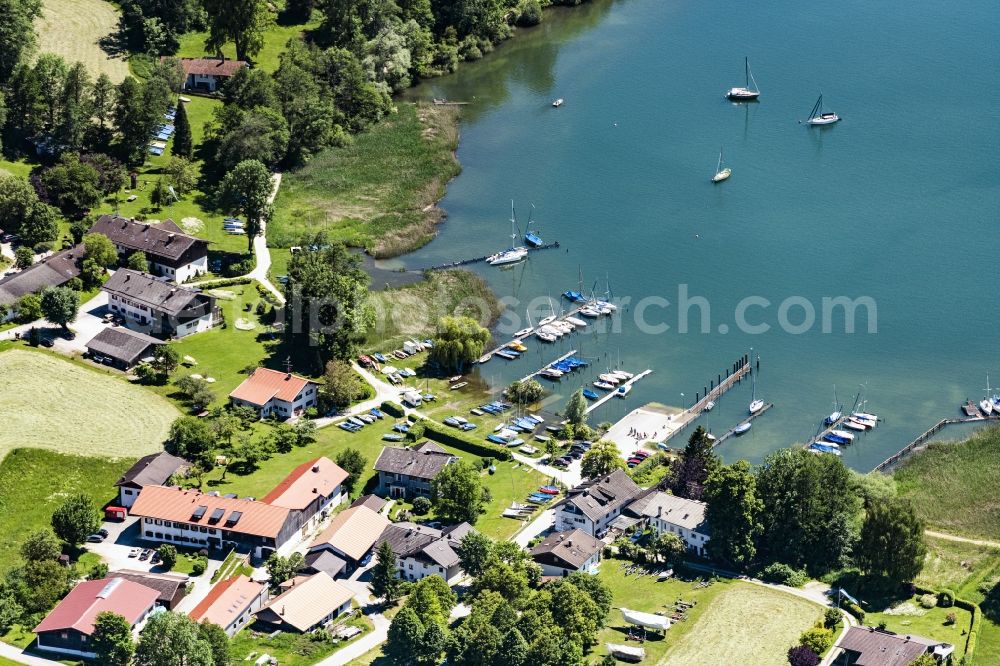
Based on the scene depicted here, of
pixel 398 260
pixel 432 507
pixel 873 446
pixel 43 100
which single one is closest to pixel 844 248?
pixel 873 446

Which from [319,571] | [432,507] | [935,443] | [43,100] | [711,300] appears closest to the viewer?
[319,571]

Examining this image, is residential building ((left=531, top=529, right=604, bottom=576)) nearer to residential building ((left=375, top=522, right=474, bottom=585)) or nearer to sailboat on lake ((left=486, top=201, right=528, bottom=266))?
residential building ((left=375, top=522, right=474, bottom=585))

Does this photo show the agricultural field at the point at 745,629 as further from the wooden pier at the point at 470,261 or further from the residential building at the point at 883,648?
the wooden pier at the point at 470,261

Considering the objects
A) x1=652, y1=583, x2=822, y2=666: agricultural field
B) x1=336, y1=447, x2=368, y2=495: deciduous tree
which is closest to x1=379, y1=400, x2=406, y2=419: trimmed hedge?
x1=336, y1=447, x2=368, y2=495: deciduous tree

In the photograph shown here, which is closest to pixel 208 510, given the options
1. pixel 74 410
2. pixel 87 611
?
pixel 87 611

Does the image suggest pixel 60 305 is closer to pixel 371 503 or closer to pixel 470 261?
pixel 371 503

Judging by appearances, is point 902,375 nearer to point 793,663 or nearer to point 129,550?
point 793,663

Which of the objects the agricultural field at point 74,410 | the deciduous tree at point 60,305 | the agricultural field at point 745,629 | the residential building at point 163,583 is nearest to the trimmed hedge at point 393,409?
the agricultural field at point 74,410
